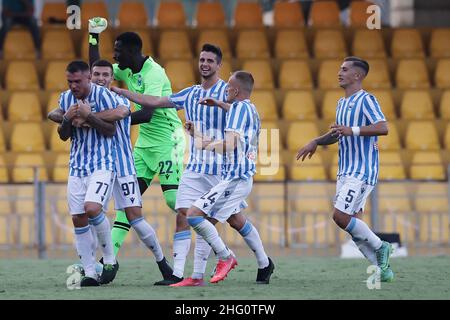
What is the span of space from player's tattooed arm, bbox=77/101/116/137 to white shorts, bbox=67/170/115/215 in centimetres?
34

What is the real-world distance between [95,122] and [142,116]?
3.13 ft

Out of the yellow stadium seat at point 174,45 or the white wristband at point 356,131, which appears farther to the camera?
the yellow stadium seat at point 174,45

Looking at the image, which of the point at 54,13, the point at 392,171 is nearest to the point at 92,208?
the point at 392,171

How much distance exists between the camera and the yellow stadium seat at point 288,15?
22.5m

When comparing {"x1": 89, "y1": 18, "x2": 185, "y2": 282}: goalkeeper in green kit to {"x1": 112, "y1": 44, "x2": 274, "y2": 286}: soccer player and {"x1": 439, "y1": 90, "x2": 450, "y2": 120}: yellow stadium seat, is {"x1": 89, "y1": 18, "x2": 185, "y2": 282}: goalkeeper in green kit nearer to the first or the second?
{"x1": 112, "y1": 44, "x2": 274, "y2": 286}: soccer player

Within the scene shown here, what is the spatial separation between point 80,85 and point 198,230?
61.6 inches

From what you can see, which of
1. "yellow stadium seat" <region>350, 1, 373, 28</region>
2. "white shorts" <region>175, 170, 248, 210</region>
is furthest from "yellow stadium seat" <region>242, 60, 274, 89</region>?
"white shorts" <region>175, 170, 248, 210</region>

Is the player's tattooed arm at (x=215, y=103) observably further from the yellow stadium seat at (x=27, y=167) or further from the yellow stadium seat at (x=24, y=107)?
the yellow stadium seat at (x=24, y=107)

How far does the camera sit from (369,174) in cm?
1166

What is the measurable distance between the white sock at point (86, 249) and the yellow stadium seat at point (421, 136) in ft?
29.9

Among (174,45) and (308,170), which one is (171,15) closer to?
(174,45)

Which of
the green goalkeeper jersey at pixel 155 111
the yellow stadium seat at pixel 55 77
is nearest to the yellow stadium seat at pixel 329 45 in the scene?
the yellow stadium seat at pixel 55 77

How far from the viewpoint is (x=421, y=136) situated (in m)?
19.6
